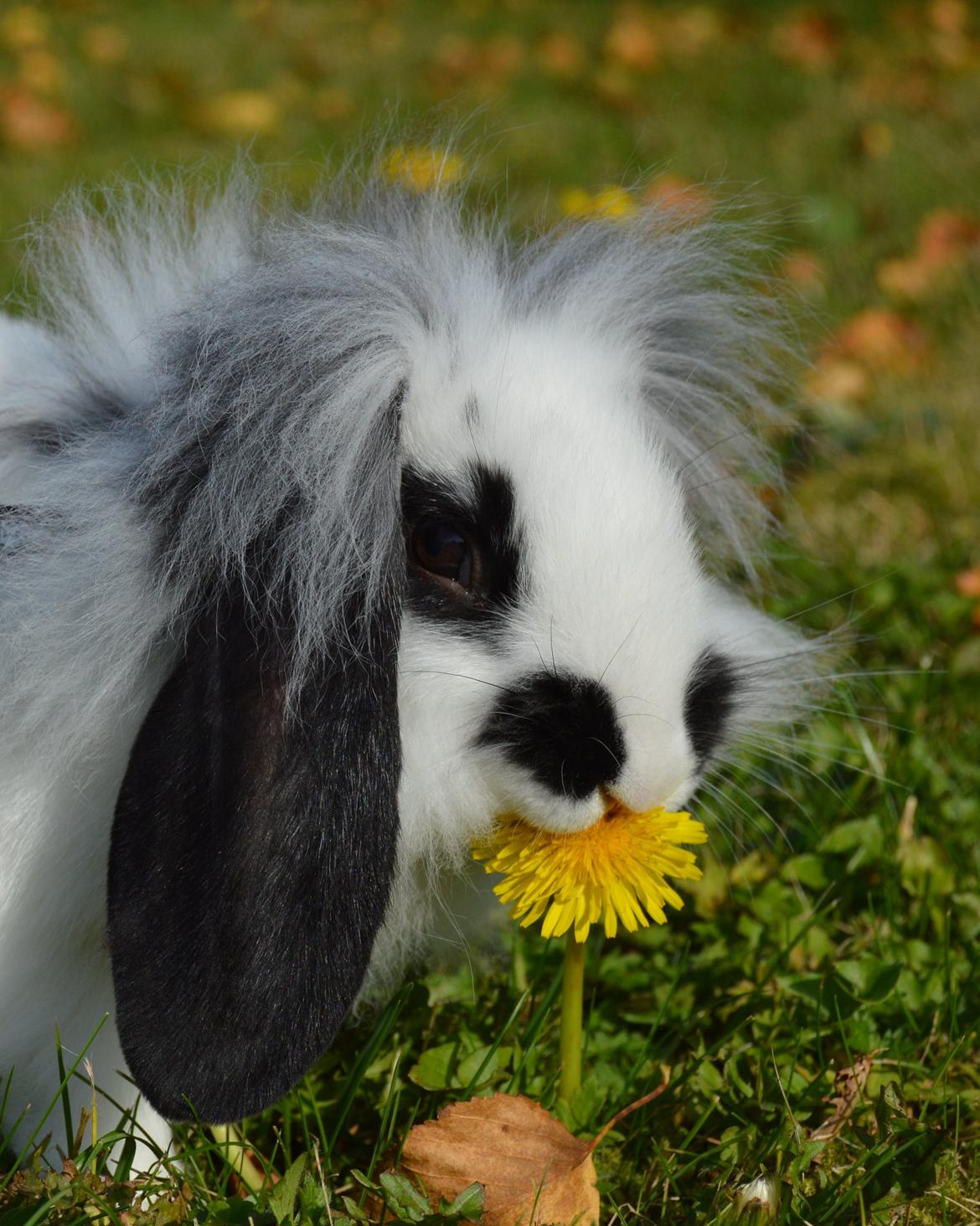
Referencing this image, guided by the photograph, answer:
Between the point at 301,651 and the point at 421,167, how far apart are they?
0.96 m

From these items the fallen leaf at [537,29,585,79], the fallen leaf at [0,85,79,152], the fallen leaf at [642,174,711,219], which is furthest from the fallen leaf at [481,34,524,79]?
the fallen leaf at [642,174,711,219]

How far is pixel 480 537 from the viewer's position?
5.17 feet

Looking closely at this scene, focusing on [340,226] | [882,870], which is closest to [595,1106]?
[882,870]

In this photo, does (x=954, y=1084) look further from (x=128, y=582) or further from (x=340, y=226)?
(x=340, y=226)

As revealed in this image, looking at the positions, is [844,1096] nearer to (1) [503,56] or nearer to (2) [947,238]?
(2) [947,238]

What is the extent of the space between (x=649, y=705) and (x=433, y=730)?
24 cm

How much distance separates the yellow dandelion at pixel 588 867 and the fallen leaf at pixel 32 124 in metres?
4.92

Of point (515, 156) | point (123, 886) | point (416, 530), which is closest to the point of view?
point (123, 886)

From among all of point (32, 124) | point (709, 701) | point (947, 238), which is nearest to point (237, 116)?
point (32, 124)

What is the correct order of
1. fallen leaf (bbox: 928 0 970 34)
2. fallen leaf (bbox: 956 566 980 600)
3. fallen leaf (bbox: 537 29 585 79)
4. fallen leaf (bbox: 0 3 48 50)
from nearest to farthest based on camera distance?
fallen leaf (bbox: 956 566 980 600)
fallen leaf (bbox: 0 3 48 50)
fallen leaf (bbox: 537 29 585 79)
fallen leaf (bbox: 928 0 970 34)

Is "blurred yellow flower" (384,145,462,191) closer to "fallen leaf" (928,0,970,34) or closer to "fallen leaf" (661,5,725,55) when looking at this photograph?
"fallen leaf" (661,5,725,55)

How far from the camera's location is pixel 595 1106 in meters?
1.79

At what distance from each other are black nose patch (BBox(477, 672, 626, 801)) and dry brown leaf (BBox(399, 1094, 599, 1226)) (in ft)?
1.45

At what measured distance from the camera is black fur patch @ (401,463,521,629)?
155cm
